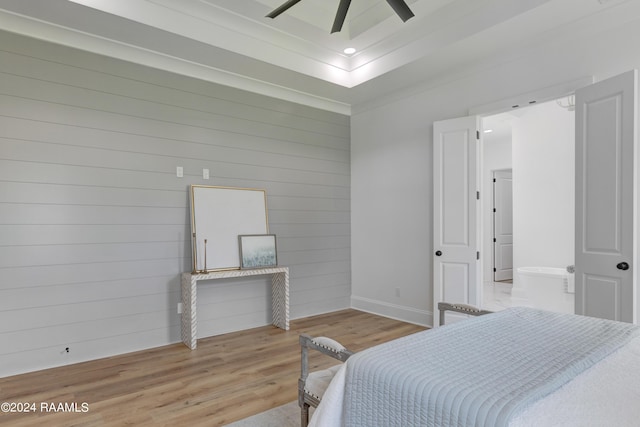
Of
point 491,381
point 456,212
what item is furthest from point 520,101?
point 491,381

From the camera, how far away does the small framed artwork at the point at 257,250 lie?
417cm

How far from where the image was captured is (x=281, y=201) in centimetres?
471

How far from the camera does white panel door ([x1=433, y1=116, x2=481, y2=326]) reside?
3.94m

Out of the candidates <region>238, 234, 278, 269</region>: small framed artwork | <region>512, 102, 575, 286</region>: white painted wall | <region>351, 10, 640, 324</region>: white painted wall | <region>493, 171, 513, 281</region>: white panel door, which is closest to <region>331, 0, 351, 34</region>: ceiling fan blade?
<region>351, 10, 640, 324</region>: white painted wall

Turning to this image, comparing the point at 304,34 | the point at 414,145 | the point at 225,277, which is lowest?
the point at 225,277

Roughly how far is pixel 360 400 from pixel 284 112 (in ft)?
13.1

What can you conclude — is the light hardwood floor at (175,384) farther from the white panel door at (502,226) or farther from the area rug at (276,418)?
the white panel door at (502,226)

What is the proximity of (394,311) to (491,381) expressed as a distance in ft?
12.1

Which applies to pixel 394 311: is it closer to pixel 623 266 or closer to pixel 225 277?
pixel 225 277

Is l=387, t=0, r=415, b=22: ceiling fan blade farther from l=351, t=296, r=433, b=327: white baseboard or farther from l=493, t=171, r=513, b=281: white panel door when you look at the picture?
l=493, t=171, r=513, b=281: white panel door

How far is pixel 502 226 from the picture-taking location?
8.09 meters

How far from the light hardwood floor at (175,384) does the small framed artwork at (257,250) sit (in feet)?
2.64

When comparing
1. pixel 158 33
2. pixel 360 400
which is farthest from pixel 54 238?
pixel 360 400

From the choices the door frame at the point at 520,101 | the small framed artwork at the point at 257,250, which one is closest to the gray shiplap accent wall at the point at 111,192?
the small framed artwork at the point at 257,250
